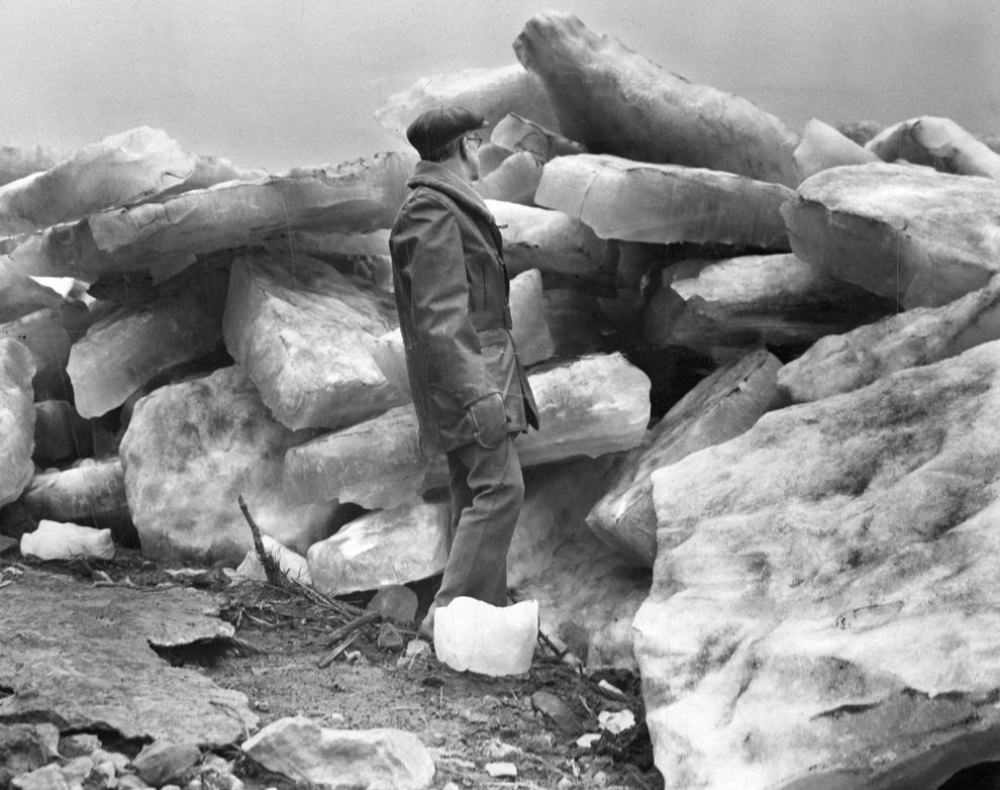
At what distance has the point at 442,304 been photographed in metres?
3.27

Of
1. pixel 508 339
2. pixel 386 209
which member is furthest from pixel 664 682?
pixel 386 209

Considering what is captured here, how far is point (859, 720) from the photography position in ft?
6.40

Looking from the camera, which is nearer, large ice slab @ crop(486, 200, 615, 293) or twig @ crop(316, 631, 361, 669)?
twig @ crop(316, 631, 361, 669)

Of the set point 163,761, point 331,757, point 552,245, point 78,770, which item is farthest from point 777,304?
point 78,770

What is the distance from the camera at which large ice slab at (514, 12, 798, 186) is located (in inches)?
176

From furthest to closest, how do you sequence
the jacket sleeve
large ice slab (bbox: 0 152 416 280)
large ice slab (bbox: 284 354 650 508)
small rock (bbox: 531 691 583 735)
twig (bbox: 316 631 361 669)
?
large ice slab (bbox: 0 152 416 280)
large ice slab (bbox: 284 354 650 508)
the jacket sleeve
twig (bbox: 316 631 361 669)
small rock (bbox: 531 691 583 735)

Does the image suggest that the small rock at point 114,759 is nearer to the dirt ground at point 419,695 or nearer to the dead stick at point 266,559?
the dirt ground at point 419,695

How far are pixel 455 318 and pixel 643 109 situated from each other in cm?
158

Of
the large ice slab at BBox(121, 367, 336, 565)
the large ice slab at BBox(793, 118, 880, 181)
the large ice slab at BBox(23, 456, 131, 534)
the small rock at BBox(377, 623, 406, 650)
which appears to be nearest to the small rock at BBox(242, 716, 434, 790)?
the small rock at BBox(377, 623, 406, 650)

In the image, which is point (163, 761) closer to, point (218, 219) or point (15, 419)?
point (218, 219)

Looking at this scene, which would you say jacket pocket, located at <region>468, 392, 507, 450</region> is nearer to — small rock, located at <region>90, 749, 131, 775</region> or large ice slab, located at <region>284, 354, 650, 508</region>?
large ice slab, located at <region>284, 354, 650, 508</region>

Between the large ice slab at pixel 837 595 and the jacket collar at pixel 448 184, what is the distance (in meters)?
0.90

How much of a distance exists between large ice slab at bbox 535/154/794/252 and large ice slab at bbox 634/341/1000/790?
1027 mm

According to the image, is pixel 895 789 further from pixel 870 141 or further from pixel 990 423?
pixel 870 141
